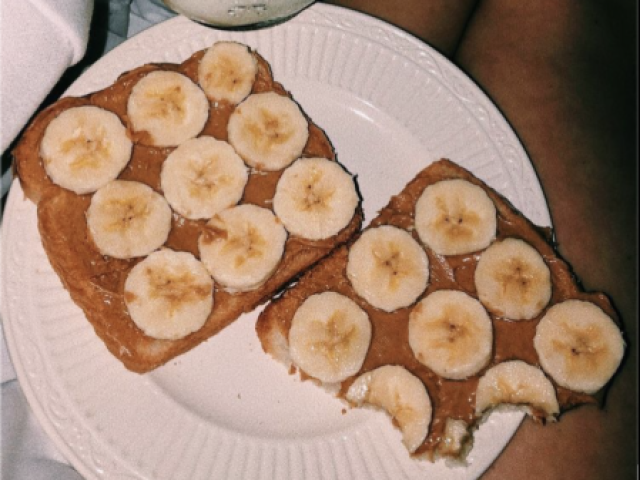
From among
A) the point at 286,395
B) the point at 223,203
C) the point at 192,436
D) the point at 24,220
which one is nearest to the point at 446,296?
the point at 286,395

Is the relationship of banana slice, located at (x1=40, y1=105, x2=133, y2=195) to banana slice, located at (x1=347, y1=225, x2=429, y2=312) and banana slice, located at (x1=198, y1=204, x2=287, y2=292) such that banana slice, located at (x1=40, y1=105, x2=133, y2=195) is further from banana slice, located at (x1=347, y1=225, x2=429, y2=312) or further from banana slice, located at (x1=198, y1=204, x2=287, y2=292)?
banana slice, located at (x1=347, y1=225, x2=429, y2=312)

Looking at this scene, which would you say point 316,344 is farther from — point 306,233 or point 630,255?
point 630,255

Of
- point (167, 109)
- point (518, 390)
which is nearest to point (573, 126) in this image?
point (518, 390)

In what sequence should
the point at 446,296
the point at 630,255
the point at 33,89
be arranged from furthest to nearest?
the point at 630,255, the point at 446,296, the point at 33,89

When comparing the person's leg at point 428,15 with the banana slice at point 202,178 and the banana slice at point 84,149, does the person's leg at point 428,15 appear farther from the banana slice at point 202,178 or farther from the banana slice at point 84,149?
A: the banana slice at point 84,149

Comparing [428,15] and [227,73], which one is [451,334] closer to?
[227,73]

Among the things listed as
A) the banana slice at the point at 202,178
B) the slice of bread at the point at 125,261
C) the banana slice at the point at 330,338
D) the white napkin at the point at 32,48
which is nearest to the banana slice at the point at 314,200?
the slice of bread at the point at 125,261

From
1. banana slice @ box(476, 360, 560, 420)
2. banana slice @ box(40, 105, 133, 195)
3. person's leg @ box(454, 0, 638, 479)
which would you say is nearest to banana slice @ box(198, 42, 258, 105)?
banana slice @ box(40, 105, 133, 195)
